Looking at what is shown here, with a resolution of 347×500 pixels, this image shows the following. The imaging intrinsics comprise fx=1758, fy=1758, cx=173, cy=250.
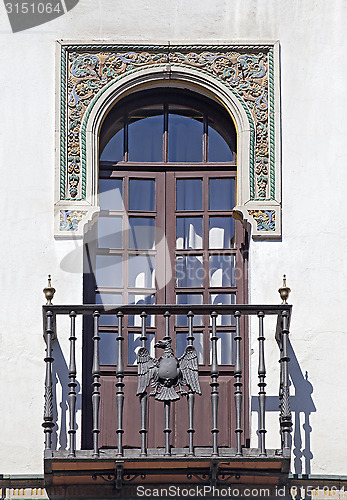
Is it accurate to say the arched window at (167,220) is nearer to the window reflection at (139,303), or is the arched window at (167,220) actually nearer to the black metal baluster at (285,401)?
the window reflection at (139,303)

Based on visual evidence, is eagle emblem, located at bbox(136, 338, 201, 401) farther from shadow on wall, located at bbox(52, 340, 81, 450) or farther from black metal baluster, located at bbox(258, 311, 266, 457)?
shadow on wall, located at bbox(52, 340, 81, 450)

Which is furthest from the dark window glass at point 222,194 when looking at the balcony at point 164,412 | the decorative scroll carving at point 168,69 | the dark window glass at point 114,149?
the balcony at point 164,412

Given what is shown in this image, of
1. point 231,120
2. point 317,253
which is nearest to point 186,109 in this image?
point 231,120

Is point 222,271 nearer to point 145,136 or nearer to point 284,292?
point 284,292

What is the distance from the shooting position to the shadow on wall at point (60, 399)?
46.8 ft

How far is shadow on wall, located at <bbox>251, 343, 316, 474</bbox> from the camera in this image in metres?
14.3

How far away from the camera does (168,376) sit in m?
14.0

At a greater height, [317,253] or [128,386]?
[317,253]

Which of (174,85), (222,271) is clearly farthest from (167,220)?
(174,85)

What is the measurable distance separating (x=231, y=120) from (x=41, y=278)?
2224 millimetres

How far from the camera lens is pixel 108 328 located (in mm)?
14875

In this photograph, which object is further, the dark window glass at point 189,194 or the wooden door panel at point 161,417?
the dark window glass at point 189,194

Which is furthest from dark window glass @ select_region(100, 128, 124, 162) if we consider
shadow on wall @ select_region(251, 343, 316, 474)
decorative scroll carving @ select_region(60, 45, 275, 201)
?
shadow on wall @ select_region(251, 343, 316, 474)

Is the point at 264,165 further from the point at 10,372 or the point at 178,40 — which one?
the point at 10,372
